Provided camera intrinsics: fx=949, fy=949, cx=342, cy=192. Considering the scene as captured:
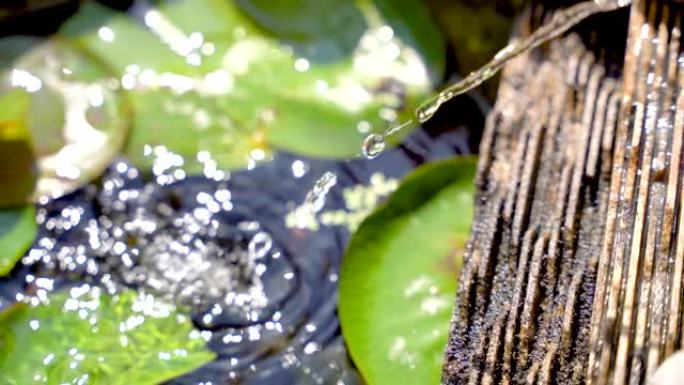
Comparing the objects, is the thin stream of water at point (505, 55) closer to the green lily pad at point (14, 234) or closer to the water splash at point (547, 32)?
the water splash at point (547, 32)

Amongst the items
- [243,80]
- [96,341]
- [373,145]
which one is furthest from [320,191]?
[96,341]

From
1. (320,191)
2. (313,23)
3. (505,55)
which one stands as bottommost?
(320,191)

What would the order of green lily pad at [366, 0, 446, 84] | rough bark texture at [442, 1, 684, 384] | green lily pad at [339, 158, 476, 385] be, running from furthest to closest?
green lily pad at [366, 0, 446, 84], green lily pad at [339, 158, 476, 385], rough bark texture at [442, 1, 684, 384]

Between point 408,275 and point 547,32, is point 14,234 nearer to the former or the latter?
point 408,275

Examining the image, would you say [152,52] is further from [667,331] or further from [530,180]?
[667,331]

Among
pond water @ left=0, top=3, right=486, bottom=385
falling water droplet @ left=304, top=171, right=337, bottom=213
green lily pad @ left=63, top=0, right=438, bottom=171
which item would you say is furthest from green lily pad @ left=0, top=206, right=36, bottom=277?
falling water droplet @ left=304, top=171, right=337, bottom=213

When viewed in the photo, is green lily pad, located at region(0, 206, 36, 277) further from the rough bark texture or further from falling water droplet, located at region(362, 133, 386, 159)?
the rough bark texture

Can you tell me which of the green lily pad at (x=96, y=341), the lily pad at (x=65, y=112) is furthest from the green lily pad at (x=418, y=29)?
the green lily pad at (x=96, y=341)
